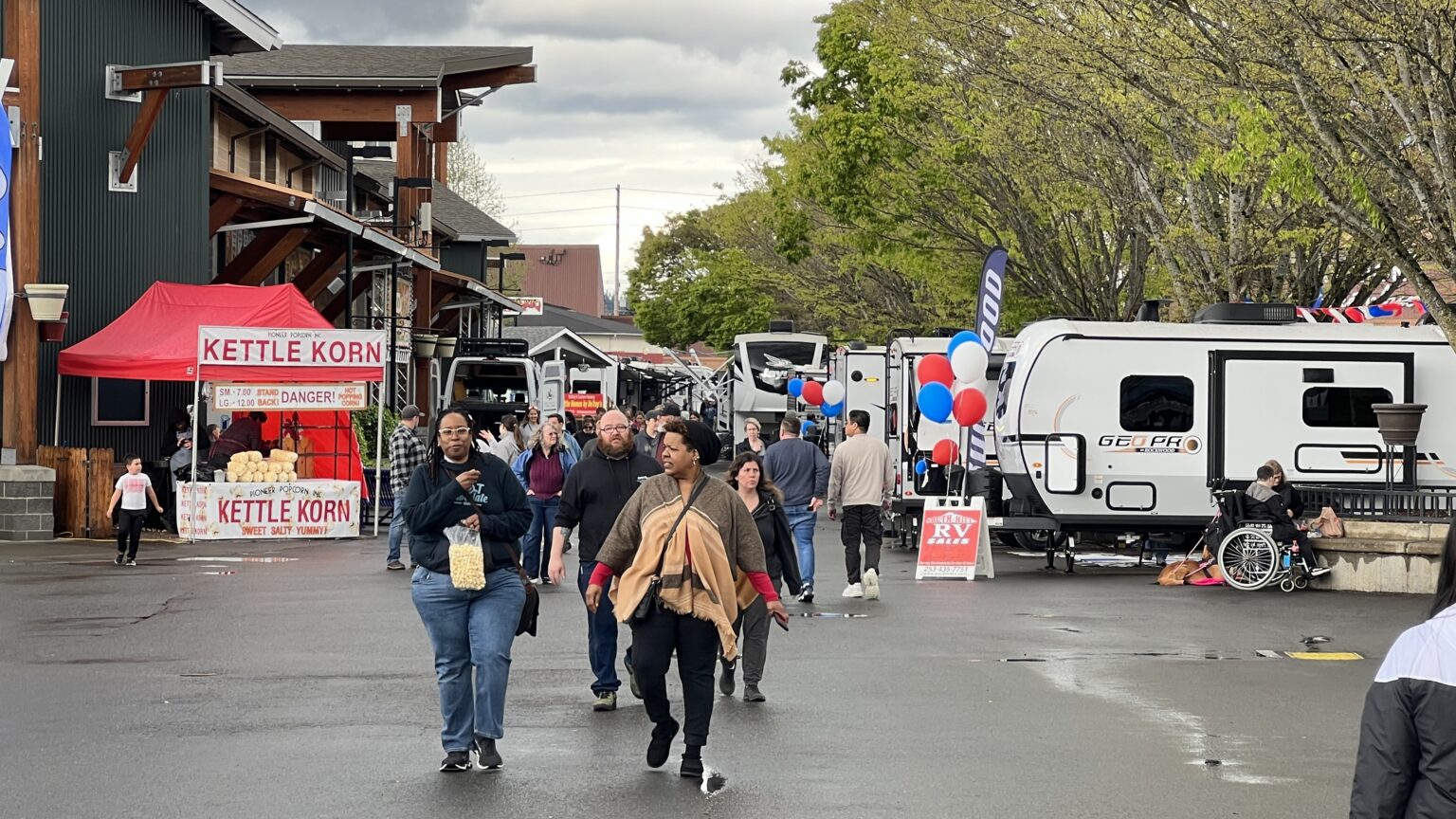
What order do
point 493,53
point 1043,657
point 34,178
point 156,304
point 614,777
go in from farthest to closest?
point 493,53 < point 156,304 < point 34,178 < point 1043,657 < point 614,777

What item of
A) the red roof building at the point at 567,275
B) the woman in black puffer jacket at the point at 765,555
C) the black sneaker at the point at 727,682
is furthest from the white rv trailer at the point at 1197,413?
the red roof building at the point at 567,275

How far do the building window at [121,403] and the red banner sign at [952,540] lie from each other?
11979mm

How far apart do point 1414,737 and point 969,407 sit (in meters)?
17.4

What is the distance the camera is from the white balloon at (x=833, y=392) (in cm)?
3296

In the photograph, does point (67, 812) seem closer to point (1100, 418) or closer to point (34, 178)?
point (1100, 418)

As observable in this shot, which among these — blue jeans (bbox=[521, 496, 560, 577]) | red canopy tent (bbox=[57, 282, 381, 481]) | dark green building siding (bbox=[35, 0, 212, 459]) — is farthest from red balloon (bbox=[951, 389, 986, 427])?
dark green building siding (bbox=[35, 0, 212, 459])

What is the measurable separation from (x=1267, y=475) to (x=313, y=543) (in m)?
11.7

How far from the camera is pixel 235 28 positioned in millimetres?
29516

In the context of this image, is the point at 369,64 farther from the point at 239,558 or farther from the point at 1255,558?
the point at 1255,558

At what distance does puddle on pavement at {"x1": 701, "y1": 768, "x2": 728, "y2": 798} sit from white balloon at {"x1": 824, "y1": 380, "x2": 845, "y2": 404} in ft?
79.1

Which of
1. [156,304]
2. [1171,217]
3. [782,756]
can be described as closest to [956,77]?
[1171,217]

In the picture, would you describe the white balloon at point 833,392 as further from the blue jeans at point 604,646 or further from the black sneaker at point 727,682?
the blue jeans at point 604,646

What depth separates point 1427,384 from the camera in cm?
2162

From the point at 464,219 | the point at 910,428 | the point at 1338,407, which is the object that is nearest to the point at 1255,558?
the point at 1338,407
